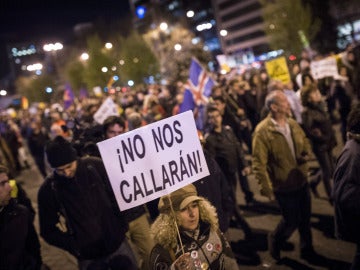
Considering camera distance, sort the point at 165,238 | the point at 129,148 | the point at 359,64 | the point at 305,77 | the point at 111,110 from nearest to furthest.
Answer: the point at 165,238 → the point at 129,148 → the point at 305,77 → the point at 111,110 → the point at 359,64

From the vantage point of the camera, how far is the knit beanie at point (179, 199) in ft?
11.0

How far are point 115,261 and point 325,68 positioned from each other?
8729 millimetres

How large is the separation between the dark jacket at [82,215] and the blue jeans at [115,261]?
70mm

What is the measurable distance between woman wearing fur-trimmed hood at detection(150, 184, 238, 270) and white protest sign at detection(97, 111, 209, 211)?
0.16 metres

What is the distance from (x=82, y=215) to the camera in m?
3.93

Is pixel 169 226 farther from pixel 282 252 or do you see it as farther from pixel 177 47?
pixel 177 47

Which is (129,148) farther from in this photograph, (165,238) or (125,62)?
(125,62)

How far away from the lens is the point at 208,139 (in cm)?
629

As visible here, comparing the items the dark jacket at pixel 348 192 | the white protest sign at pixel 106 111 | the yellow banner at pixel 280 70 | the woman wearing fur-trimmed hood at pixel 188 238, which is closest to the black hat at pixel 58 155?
the woman wearing fur-trimmed hood at pixel 188 238

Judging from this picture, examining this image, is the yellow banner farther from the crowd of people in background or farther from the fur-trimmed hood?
the fur-trimmed hood

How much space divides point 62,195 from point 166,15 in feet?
362

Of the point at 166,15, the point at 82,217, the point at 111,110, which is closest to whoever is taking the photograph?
the point at 82,217

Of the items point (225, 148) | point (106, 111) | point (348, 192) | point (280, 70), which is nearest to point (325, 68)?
point (280, 70)

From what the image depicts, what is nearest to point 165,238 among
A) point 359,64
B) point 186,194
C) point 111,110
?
point 186,194
